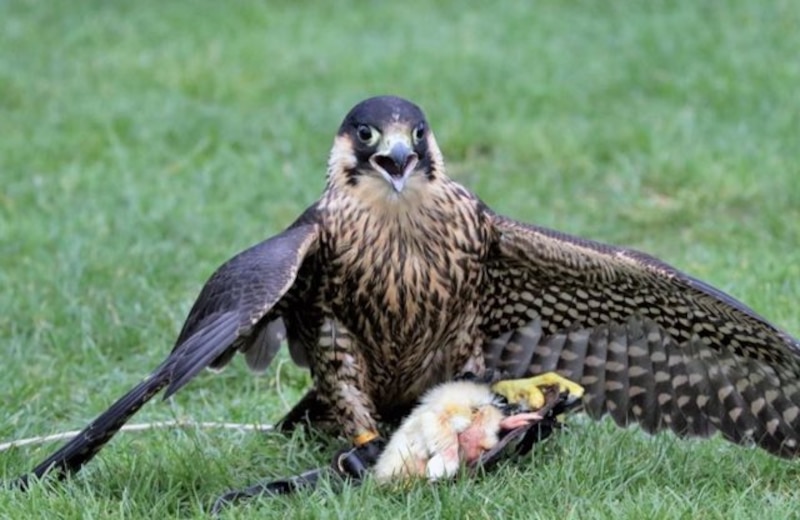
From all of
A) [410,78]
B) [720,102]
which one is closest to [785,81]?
[720,102]

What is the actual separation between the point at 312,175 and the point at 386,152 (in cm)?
371

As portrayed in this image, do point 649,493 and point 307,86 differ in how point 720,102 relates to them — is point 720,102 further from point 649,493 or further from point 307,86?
point 649,493

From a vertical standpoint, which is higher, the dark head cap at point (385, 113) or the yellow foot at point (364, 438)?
the dark head cap at point (385, 113)

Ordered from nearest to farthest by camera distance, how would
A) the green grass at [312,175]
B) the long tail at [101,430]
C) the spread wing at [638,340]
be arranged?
the long tail at [101,430] → the green grass at [312,175] → the spread wing at [638,340]

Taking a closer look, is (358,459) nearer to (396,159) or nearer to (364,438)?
(364,438)

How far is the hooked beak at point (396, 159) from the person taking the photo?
4.49 metres

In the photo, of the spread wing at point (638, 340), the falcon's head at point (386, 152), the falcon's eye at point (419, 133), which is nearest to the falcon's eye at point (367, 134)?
the falcon's head at point (386, 152)

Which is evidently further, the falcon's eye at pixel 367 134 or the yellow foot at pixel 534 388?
the yellow foot at pixel 534 388

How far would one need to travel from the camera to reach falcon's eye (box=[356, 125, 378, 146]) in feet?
15.0

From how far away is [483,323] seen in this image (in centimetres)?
500

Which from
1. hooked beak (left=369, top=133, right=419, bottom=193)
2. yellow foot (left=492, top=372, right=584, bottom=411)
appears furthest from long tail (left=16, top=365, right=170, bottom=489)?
yellow foot (left=492, top=372, right=584, bottom=411)

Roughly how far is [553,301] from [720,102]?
4.34 m

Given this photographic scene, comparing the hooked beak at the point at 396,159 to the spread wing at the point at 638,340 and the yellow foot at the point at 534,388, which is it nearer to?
the spread wing at the point at 638,340

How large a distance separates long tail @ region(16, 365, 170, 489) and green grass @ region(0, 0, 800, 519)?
Result: 0.07 meters
